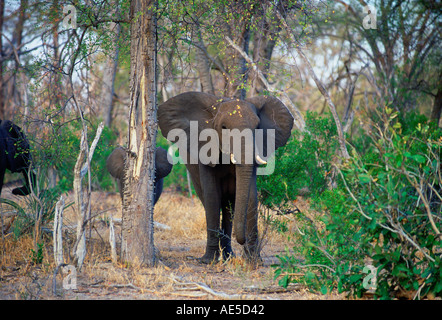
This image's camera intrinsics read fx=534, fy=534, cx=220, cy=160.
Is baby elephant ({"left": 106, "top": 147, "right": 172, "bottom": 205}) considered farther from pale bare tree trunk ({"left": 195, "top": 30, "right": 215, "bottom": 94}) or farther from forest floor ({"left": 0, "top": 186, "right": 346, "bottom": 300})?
pale bare tree trunk ({"left": 195, "top": 30, "right": 215, "bottom": 94})

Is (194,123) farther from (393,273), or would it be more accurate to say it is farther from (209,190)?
(393,273)

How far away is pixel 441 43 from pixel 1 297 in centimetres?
1330

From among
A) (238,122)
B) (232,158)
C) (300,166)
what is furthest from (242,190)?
(300,166)

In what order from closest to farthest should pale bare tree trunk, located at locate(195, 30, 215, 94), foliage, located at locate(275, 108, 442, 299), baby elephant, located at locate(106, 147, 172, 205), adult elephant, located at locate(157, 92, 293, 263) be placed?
foliage, located at locate(275, 108, 442, 299) → adult elephant, located at locate(157, 92, 293, 263) → baby elephant, located at locate(106, 147, 172, 205) → pale bare tree trunk, located at locate(195, 30, 215, 94)

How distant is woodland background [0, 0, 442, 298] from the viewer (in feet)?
16.2

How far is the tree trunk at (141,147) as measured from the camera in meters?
6.75

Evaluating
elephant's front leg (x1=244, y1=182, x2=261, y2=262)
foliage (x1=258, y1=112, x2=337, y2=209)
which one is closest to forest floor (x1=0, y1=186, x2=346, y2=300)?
elephant's front leg (x1=244, y1=182, x2=261, y2=262)

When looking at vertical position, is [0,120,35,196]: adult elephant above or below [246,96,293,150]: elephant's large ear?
below

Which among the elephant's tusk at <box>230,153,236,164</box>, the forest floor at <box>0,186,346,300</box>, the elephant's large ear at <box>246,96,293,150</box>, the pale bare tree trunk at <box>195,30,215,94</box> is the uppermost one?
the pale bare tree trunk at <box>195,30,215,94</box>

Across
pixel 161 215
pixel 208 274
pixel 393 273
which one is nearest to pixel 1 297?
pixel 208 274

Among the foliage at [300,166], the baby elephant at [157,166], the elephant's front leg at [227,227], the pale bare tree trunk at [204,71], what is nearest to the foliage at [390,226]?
the elephant's front leg at [227,227]

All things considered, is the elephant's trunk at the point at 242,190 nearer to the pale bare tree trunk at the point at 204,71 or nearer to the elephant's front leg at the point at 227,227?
the elephant's front leg at the point at 227,227

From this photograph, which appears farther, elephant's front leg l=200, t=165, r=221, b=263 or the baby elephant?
the baby elephant

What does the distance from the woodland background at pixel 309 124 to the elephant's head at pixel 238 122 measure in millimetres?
414
